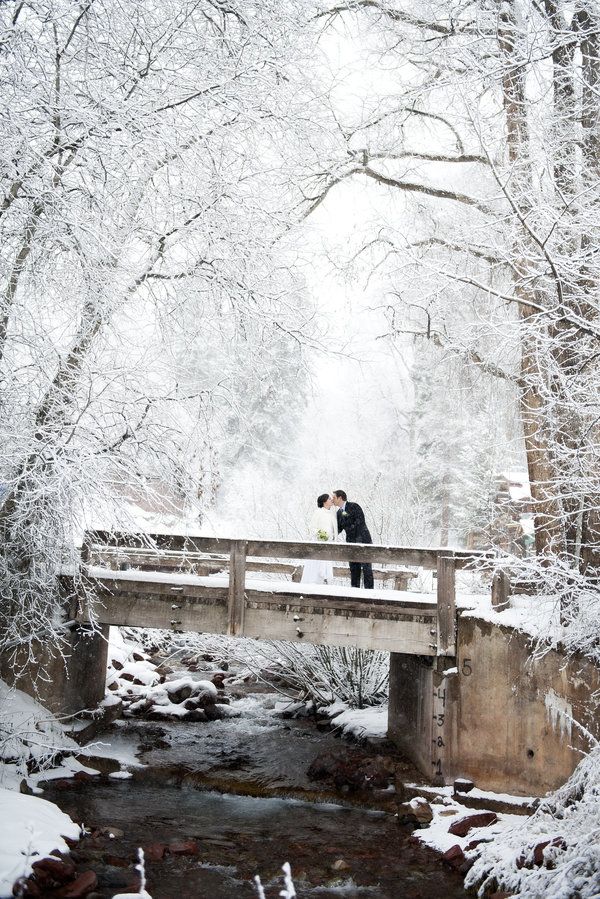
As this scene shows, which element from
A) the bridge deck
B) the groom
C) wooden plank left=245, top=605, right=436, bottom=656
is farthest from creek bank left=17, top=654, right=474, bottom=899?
the groom

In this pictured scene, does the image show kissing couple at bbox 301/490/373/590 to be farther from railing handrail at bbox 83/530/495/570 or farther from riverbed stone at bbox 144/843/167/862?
riverbed stone at bbox 144/843/167/862

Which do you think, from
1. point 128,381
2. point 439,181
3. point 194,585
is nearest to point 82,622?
point 194,585

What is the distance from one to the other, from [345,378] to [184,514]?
140 ft

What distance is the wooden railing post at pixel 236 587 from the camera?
9.14 m

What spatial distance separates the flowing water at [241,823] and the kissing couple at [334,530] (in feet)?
7.51

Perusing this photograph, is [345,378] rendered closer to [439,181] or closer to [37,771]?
[439,181]

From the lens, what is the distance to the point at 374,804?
8625 mm

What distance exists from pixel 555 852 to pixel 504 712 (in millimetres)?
2504

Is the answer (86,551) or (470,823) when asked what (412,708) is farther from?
(86,551)

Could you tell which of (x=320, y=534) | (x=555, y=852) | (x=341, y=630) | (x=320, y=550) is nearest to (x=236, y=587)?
(x=320, y=550)

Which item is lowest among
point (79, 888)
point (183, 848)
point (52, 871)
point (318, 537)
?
point (183, 848)

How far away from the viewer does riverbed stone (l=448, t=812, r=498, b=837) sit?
24.7ft

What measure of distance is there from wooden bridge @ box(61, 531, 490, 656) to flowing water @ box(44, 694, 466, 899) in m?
1.79

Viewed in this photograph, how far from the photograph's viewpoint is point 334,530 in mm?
11031
